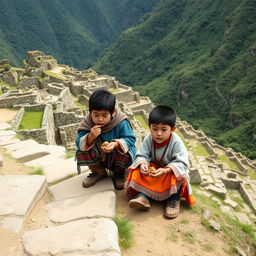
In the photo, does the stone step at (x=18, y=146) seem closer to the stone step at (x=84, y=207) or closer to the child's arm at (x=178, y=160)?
the stone step at (x=84, y=207)

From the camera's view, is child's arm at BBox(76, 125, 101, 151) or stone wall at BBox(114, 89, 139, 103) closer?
child's arm at BBox(76, 125, 101, 151)

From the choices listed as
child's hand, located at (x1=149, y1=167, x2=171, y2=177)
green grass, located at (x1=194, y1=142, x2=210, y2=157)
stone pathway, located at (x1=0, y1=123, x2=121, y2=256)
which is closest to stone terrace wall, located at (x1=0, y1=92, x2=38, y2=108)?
stone pathway, located at (x1=0, y1=123, x2=121, y2=256)

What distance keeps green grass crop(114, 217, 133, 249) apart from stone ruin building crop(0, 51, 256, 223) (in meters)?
6.81

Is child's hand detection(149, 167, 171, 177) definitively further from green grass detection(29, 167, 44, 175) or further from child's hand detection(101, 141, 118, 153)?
green grass detection(29, 167, 44, 175)

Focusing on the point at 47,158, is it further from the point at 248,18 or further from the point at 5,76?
the point at 248,18

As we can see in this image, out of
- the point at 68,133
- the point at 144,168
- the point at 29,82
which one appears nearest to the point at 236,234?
the point at 144,168

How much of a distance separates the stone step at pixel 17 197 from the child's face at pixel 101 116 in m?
1.04

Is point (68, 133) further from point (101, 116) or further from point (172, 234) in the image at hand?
point (172, 234)

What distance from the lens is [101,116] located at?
3.95 meters

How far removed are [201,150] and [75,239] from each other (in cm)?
2385

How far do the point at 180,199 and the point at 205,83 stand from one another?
3293 inches

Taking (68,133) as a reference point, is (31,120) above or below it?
above

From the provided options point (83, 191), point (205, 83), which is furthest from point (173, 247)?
point (205, 83)

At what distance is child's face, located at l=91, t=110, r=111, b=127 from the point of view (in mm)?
3918
